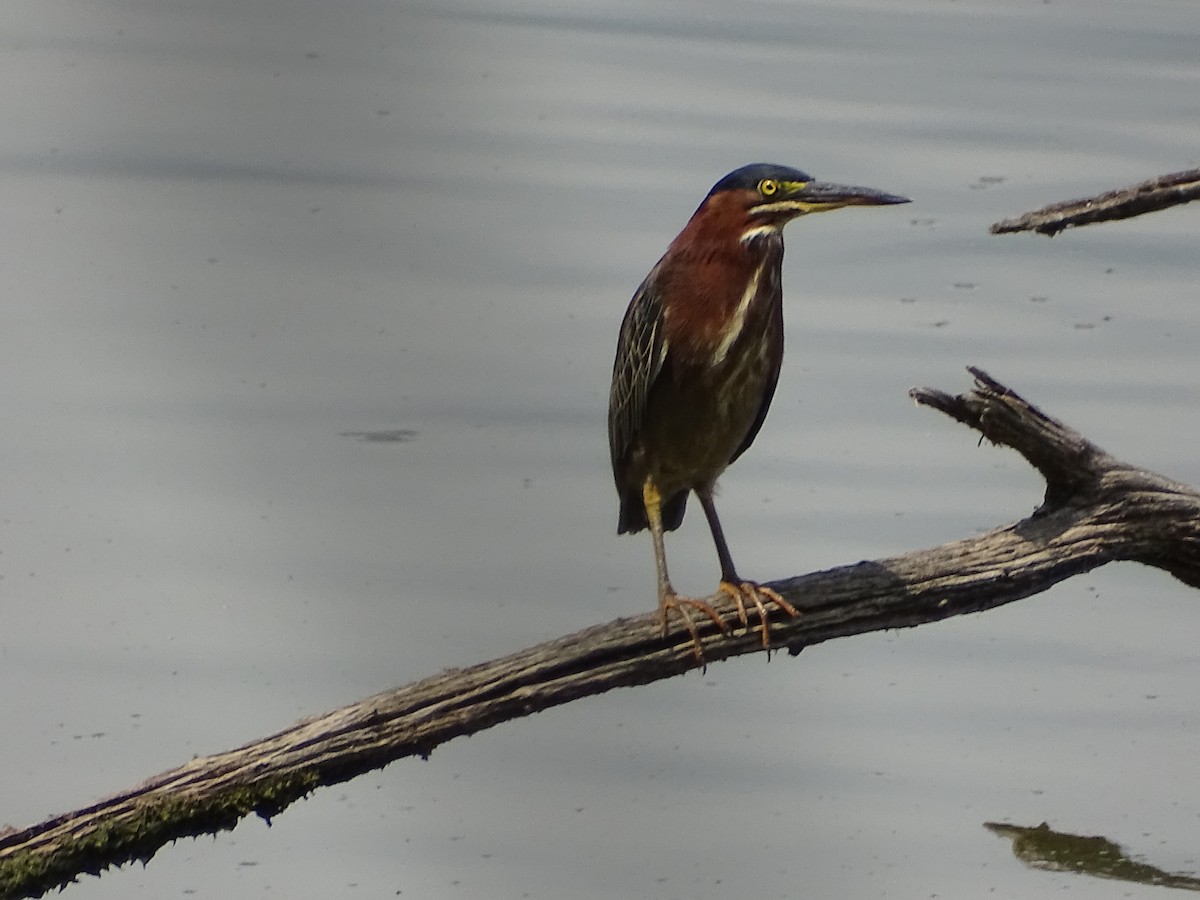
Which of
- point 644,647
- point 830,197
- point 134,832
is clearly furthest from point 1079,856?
point 134,832

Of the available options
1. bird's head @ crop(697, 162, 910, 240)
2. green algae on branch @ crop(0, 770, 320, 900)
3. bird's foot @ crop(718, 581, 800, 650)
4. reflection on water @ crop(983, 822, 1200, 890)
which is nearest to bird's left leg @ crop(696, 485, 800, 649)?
bird's foot @ crop(718, 581, 800, 650)

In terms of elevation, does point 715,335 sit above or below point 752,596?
above

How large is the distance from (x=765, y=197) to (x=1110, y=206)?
54 centimetres

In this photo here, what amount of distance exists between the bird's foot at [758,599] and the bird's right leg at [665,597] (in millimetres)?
32

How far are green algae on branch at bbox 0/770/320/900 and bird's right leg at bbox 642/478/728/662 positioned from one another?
1.64 ft

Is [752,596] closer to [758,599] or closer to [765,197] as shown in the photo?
[758,599]

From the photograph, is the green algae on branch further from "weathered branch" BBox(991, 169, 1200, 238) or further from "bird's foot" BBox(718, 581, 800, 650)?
"weathered branch" BBox(991, 169, 1200, 238)

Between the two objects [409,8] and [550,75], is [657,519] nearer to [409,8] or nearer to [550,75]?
[550,75]

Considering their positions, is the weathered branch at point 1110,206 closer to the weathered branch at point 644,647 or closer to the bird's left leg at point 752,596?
the weathered branch at point 644,647

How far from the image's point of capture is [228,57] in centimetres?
85

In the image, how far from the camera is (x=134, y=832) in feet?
5.91

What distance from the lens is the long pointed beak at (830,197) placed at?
6.68 feet

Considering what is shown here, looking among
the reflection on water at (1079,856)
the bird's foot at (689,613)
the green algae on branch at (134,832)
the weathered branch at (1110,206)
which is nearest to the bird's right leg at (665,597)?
the bird's foot at (689,613)

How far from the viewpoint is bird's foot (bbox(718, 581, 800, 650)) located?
2061 millimetres
